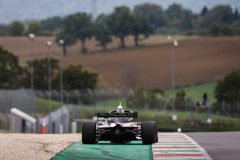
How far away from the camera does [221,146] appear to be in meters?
26.3

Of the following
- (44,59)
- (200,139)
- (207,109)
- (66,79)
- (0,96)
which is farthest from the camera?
(44,59)

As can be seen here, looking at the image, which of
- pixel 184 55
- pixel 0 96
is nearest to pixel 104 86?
pixel 184 55

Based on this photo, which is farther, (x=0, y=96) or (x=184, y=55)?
(x=184, y=55)

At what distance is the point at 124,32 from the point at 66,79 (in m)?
54.2

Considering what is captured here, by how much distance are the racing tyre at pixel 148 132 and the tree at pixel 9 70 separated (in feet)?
293

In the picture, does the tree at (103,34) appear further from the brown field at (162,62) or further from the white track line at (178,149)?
the white track line at (178,149)

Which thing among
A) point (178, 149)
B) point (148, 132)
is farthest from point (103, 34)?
point (148, 132)

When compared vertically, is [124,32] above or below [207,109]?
above

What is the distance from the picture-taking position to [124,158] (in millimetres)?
22250

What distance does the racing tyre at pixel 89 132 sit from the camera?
86.5ft

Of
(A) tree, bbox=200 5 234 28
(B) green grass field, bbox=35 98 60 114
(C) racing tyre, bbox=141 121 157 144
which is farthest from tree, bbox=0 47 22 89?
(C) racing tyre, bbox=141 121 157 144

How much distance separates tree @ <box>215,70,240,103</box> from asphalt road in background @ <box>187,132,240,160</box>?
69.0 meters

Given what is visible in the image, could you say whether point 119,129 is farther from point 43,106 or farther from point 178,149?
point 43,106

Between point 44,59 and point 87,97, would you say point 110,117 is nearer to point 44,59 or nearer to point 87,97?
point 87,97
